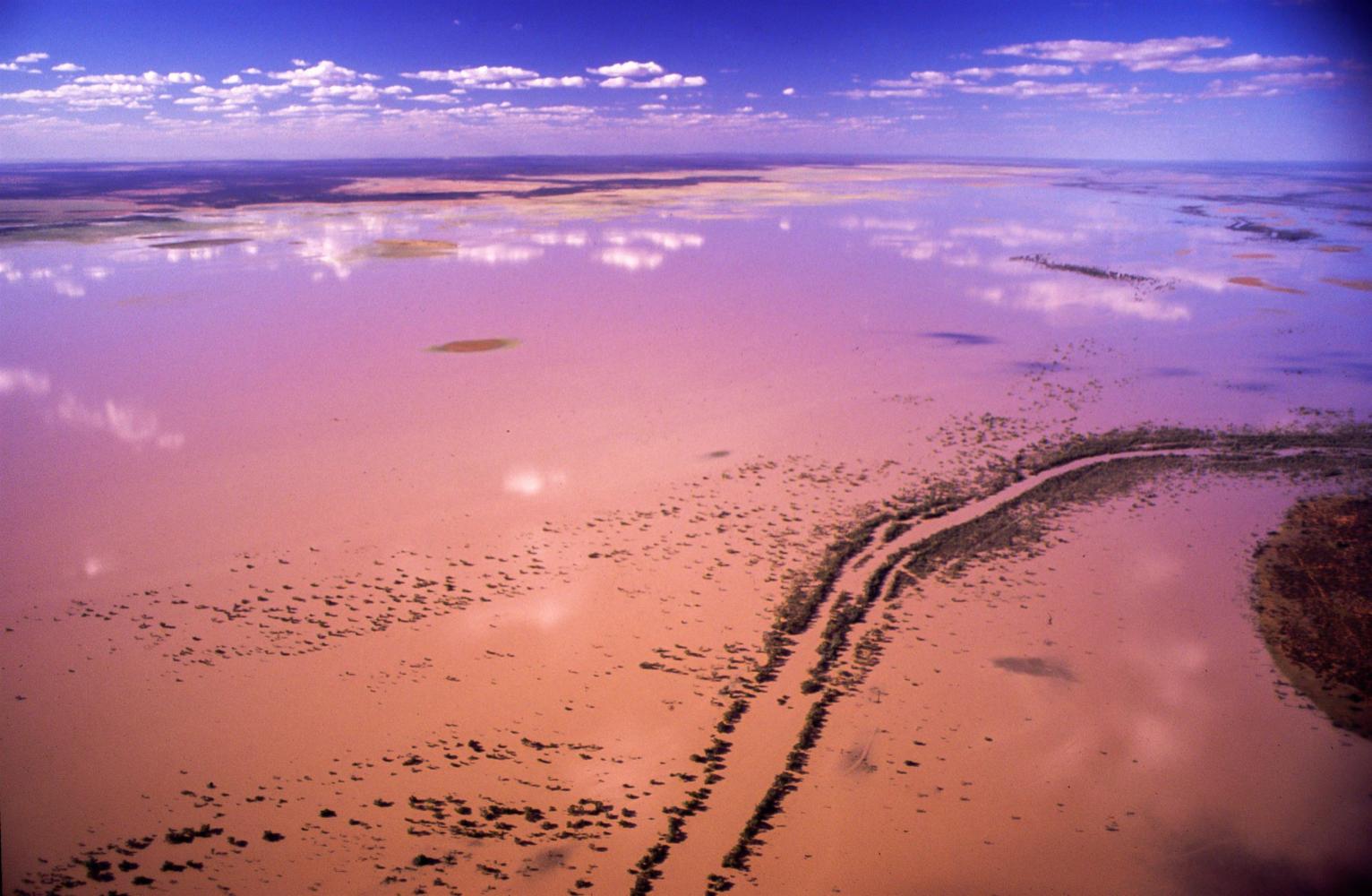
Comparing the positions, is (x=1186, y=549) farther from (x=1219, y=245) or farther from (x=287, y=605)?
(x=1219, y=245)

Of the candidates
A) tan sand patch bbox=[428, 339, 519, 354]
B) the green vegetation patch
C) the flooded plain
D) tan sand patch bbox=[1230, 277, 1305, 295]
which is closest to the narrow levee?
the flooded plain

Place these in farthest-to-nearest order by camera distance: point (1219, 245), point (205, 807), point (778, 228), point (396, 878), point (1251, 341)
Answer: point (778, 228)
point (1219, 245)
point (1251, 341)
point (205, 807)
point (396, 878)

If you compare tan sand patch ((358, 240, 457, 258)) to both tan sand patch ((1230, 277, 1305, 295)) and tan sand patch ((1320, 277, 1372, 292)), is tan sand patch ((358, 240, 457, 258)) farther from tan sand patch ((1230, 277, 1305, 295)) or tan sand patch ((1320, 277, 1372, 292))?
tan sand patch ((1320, 277, 1372, 292))

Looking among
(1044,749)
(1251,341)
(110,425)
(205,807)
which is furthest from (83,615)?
(1251,341)

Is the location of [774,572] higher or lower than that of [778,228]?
lower

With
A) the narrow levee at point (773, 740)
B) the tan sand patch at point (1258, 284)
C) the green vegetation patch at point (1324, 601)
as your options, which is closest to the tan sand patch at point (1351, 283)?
the tan sand patch at point (1258, 284)

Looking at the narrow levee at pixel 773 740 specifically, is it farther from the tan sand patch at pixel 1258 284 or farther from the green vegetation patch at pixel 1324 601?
the tan sand patch at pixel 1258 284

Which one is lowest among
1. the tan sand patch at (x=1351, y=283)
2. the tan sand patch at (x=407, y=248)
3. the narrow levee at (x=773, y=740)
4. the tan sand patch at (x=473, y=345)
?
the narrow levee at (x=773, y=740)

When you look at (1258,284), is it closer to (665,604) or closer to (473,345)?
(473,345)

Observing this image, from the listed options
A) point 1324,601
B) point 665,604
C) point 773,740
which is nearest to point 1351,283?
point 1324,601
